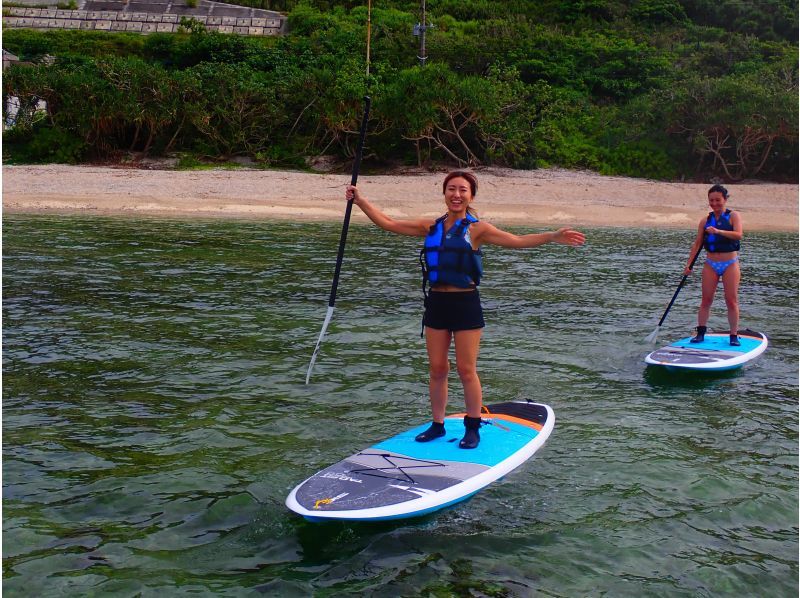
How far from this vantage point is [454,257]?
643 centimetres

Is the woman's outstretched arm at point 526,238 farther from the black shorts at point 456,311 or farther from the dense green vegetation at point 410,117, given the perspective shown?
the dense green vegetation at point 410,117

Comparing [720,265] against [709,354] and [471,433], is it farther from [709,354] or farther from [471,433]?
[471,433]

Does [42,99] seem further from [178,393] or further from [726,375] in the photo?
[726,375]

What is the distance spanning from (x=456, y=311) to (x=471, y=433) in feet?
3.48

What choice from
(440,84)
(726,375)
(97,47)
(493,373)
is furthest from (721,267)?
(97,47)

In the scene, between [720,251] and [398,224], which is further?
[720,251]

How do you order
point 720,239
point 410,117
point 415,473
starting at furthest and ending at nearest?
point 410,117 < point 720,239 < point 415,473

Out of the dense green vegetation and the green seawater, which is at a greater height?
the dense green vegetation

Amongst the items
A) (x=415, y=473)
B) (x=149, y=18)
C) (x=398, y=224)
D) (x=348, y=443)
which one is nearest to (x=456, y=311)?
(x=398, y=224)

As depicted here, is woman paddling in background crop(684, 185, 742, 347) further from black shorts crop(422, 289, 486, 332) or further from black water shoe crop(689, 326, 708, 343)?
black shorts crop(422, 289, 486, 332)

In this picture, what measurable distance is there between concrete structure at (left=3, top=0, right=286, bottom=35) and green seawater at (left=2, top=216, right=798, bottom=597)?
128 feet

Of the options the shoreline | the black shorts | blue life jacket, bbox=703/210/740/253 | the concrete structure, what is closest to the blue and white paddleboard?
the black shorts

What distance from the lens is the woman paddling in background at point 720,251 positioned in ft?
34.7

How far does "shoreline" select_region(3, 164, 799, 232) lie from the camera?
86.8 ft
